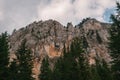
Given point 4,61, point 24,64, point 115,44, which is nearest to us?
point 115,44

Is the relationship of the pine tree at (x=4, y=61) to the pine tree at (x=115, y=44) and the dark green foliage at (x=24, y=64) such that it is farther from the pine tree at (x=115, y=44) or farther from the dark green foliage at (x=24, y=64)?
the pine tree at (x=115, y=44)

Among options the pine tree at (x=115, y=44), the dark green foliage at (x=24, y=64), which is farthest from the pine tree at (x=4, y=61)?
the pine tree at (x=115, y=44)

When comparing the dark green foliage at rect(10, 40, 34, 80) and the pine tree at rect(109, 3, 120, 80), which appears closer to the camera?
the pine tree at rect(109, 3, 120, 80)

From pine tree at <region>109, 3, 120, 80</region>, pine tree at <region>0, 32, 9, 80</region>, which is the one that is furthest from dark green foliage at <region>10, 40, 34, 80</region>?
pine tree at <region>109, 3, 120, 80</region>

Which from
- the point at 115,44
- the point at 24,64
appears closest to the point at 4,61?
the point at 24,64

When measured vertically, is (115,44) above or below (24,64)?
above

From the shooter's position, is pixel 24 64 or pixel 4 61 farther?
pixel 24 64

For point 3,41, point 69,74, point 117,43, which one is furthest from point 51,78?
point 117,43

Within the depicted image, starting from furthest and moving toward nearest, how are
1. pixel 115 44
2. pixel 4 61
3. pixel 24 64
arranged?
pixel 24 64 → pixel 4 61 → pixel 115 44

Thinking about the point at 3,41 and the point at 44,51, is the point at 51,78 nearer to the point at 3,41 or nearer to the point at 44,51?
the point at 3,41

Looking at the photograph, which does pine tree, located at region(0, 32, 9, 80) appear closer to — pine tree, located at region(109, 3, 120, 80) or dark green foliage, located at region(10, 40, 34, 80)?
dark green foliage, located at region(10, 40, 34, 80)

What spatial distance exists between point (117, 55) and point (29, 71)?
16.0 m

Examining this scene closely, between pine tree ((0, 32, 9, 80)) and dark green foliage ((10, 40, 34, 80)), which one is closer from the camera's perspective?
pine tree ((0, 32, 9, 80))

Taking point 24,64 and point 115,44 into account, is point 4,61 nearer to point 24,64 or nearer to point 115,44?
point 24,64
